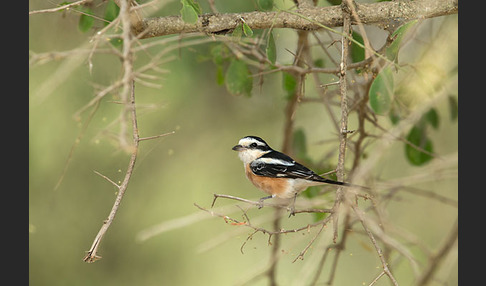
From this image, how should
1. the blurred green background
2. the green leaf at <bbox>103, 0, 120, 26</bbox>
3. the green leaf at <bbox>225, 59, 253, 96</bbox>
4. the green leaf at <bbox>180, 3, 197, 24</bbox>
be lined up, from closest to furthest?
the green leaf at <bbox>180, 3, 197, 24</bbox>, the green leaf at <bbox>103, 0, 120, 26</bbox>, the green leaf at <bbox>225, 59, 253, 96</bbox>, the blurred green background

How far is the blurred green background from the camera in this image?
2539mm

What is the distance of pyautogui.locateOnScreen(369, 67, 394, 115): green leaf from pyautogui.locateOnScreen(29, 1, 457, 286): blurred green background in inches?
40.6

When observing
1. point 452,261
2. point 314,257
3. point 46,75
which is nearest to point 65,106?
point 46,75

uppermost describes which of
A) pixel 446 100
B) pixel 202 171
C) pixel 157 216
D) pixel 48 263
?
pixel 446 100

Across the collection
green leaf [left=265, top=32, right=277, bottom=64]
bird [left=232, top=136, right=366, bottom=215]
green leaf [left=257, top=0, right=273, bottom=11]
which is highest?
green leaf [left=257, top=0, right=273, bottom=11]

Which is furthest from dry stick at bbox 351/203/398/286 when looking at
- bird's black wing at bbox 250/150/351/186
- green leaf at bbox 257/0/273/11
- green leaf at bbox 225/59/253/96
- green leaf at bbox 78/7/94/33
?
green leaf at bbox 78/7/94/33

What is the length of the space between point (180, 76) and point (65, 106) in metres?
0.52

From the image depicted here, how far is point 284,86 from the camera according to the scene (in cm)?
211

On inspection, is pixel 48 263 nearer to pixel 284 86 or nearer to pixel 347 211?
pixel 284 86

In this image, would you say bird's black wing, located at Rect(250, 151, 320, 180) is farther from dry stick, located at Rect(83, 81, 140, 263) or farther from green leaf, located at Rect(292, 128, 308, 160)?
dry stick, located at Rect(83, 81, 140, 263)

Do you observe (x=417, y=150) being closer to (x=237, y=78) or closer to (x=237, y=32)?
(x=237, y=78)

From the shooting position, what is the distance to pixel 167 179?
9.29 ft

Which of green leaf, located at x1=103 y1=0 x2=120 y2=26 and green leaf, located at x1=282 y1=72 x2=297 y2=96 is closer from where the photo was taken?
green leaf, located at x1=103 y1=0 x2=120 y2=26

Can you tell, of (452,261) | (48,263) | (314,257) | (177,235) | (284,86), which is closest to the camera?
(452,261)
